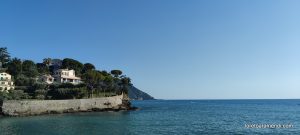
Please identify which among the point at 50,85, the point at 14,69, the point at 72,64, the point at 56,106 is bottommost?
the point at 56,106

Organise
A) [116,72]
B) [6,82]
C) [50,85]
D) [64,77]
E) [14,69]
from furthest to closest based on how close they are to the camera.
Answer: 1. [116,72]
2. [64,77]
3. [14,69]
4. [50,85]
5. [6,82]

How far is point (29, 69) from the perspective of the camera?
108 metres

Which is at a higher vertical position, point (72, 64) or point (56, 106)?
point (72, 64)

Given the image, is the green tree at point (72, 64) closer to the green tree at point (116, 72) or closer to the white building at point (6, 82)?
the green tree at point (116, 72)

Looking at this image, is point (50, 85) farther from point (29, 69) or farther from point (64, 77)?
point (64, 77)

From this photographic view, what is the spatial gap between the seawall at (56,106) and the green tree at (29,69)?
97.5 feet

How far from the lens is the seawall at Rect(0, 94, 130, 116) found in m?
74.0

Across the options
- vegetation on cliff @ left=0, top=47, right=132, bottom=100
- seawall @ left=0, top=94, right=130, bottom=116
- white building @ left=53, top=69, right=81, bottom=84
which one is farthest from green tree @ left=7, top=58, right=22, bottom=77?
seawall @ left=0, top=94, right=130, bottom=116

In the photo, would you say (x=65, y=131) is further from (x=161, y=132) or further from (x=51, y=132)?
(x=161, y=132)

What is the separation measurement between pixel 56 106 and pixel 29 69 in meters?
33.4

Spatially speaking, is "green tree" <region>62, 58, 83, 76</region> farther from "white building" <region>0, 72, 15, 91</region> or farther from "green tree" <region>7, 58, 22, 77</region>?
"white building" <region>0, 72, 15, 91</region>

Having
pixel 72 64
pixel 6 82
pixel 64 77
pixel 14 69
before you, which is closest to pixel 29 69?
pixel 14 69

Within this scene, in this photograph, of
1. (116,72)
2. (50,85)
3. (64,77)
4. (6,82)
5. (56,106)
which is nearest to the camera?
(56,106)

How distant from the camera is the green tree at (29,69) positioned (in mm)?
105438
